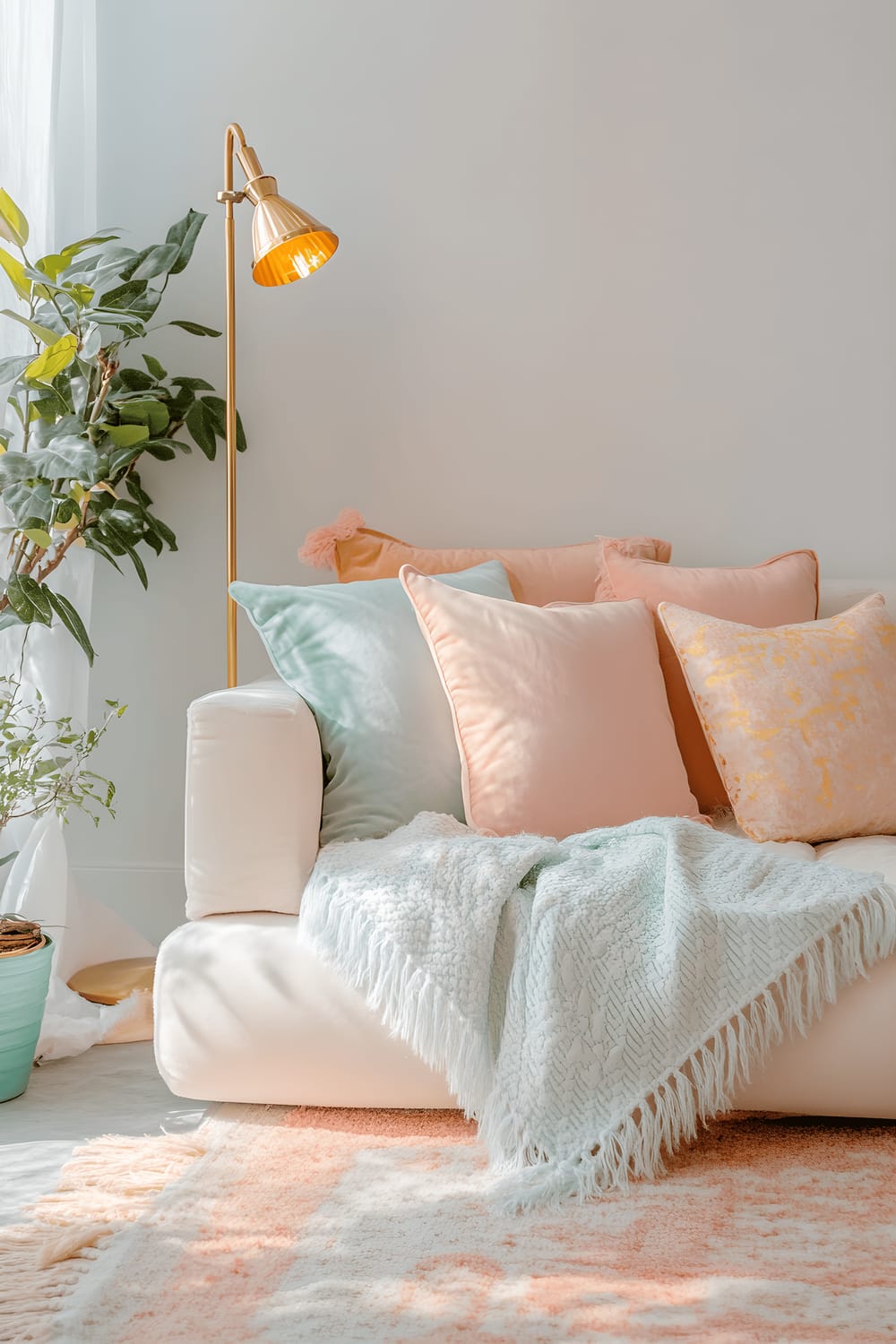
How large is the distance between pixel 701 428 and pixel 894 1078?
1551 mm

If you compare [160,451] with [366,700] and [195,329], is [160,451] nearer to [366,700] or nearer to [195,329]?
[195,329]

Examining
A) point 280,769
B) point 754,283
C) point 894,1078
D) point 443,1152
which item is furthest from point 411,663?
point 754,283

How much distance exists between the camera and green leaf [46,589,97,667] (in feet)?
6.95

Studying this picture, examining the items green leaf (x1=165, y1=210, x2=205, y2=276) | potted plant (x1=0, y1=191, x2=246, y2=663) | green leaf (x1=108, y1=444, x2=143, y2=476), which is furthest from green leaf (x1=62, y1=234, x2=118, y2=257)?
green leaf (x1=108, y1=444, x2=143, y2=476)

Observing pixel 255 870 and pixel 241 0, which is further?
pixel 241 0

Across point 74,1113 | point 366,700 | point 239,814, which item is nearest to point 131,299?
point 366,700

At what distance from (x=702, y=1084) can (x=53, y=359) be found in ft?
5.06

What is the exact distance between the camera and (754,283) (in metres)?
2.56

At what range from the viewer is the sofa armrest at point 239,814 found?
1.62 m

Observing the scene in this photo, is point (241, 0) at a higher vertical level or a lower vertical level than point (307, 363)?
higher

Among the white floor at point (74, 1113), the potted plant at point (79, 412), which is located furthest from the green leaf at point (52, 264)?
the white floor at point (74, 1113)

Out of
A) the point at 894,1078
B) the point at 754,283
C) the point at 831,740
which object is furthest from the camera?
the point at 754,283

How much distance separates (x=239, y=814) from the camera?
1.62 metres

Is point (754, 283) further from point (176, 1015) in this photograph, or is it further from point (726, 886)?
point (176, 1015)
